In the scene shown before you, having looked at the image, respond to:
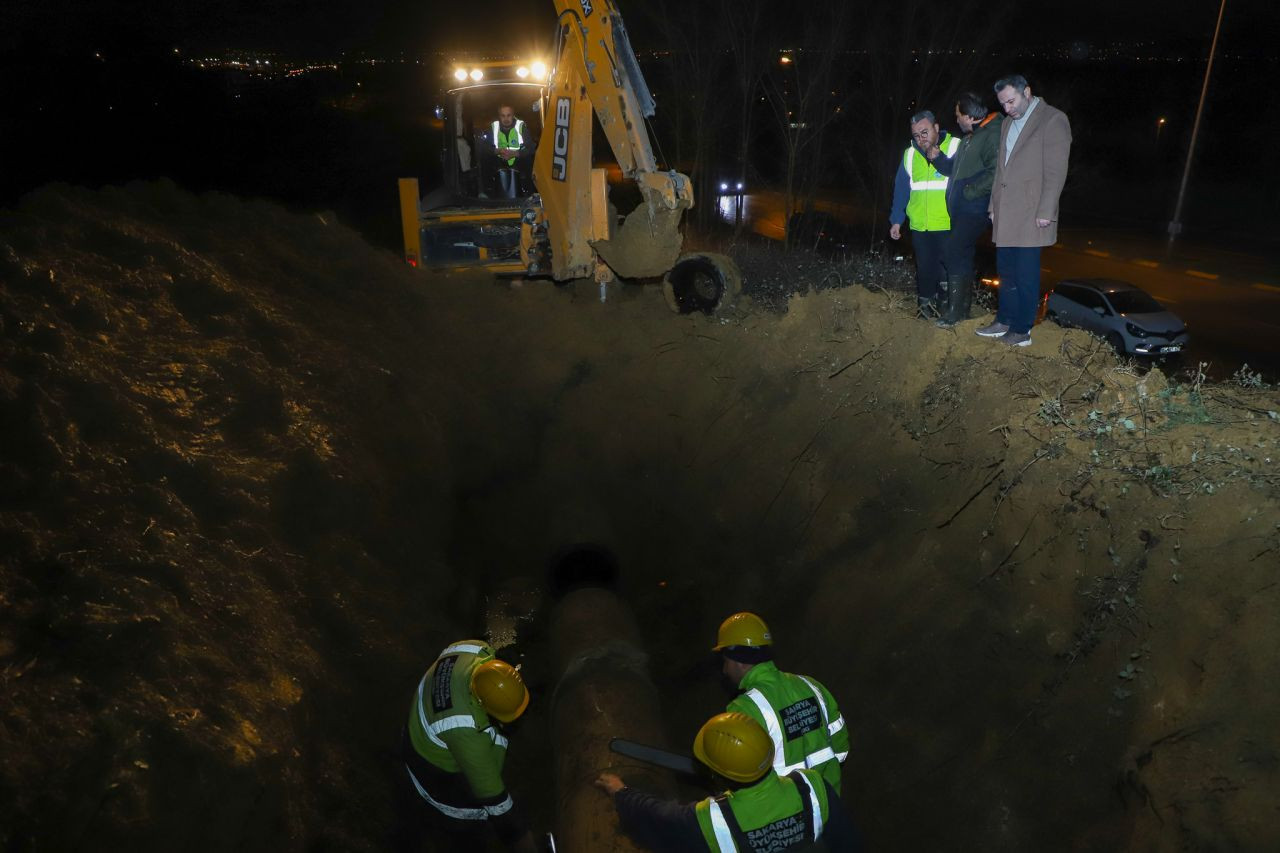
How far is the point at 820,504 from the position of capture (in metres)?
6.70

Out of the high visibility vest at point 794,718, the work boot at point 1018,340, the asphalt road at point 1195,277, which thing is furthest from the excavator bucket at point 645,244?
the asphalt road at point 1195,277

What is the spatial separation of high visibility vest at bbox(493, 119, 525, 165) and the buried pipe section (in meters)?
6.20

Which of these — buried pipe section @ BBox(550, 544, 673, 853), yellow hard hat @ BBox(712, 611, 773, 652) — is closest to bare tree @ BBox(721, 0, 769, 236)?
buried pipe section @ BBox(550, 544, 673, 853)

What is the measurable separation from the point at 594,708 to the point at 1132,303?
1127cm

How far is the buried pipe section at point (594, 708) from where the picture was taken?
4.53 meters

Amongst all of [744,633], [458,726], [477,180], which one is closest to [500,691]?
[458,726]

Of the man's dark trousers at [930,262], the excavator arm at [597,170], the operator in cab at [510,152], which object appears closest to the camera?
the man's dark trousers at [930,262]

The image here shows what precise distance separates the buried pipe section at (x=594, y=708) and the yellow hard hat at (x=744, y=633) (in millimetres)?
1202

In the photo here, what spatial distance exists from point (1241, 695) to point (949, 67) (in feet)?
59.6

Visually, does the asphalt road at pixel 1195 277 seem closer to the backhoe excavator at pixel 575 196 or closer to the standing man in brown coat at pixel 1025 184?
the standing man in brown coat at pixel 1025 184

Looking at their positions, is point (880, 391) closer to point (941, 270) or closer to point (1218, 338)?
point (941, 270)

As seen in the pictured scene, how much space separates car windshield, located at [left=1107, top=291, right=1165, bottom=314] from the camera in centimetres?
1221

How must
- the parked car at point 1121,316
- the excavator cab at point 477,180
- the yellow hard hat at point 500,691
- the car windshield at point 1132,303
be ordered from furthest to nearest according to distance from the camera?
the car windshield at point 1132,303 < the parked car at point 1121,316 < the excavator cab at point 477,180 < the yellow hard hat at point 500,691

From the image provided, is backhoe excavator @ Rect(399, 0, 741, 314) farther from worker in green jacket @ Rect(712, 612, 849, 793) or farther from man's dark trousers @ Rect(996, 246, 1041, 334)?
worker in green jacket @ Rect(712, 612, 849, 793)
